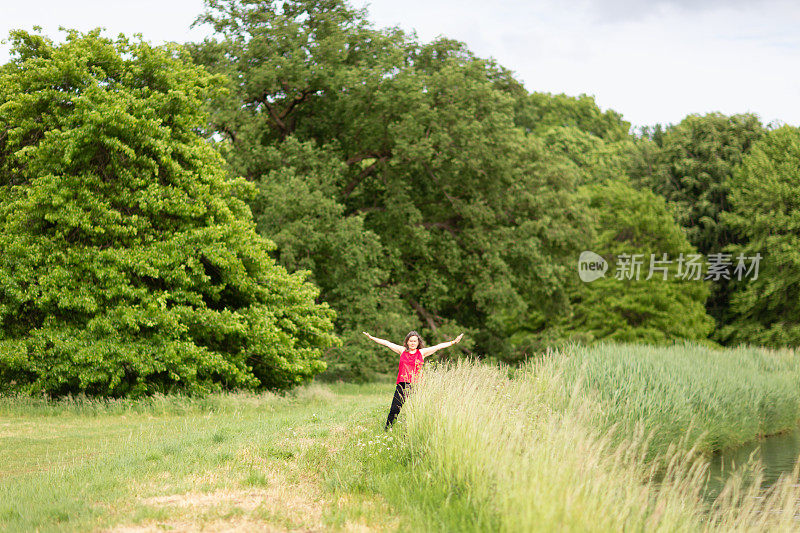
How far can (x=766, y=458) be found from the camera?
1349cm

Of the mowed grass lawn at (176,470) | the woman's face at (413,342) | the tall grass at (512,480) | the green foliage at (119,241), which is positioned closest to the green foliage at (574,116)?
the green foliage at (119,241)

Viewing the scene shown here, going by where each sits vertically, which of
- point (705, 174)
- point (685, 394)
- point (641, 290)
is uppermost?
point (705, 174)

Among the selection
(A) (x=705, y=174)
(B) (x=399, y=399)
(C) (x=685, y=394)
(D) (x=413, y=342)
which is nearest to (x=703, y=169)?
(A) (x=705, y=174)

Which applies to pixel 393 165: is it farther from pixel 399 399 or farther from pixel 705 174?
pixel 705 174

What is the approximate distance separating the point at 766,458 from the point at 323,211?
14829 millimetres

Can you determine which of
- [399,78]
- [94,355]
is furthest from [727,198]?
[94,355]

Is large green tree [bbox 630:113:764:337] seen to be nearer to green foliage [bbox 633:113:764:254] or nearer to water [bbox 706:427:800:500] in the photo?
green foliage [bbox 633:113:764:254]

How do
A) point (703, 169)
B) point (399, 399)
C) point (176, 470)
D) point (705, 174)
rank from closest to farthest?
point (176, 470) → point (399, 399) → point (705, 174) → point (703, 169)

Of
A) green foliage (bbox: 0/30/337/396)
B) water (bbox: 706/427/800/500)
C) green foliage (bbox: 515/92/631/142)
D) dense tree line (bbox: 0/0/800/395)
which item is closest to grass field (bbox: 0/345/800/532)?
water (bbox: 706/427/800/500)

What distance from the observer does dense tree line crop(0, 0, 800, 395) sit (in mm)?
15430

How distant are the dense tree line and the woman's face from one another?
7118 mm

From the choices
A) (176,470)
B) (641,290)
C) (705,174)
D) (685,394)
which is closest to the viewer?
(176,470)

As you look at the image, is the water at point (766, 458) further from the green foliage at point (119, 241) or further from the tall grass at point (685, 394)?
the green foliage at point (119, 241)

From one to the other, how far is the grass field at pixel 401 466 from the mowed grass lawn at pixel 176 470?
0.03 metres
